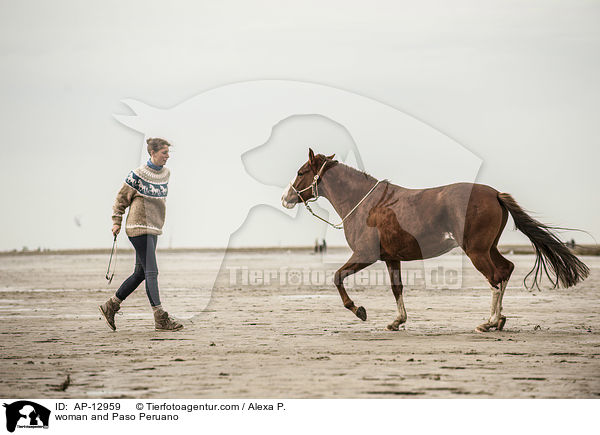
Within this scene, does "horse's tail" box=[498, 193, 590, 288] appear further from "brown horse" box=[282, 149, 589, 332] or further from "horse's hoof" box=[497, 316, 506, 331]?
"horse's hoof" box=[497, 316, 506, 331]

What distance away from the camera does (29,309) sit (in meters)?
12.9

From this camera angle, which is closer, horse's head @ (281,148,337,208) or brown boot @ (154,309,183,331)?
brown boot @ (154,309,183,331)

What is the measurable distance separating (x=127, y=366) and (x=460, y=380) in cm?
311

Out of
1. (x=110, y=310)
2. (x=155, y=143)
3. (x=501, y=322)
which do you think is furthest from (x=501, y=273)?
(x=110, y=310)

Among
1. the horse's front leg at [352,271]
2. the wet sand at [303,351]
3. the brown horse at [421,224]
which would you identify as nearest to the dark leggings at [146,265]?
the wet sand at [303,351]

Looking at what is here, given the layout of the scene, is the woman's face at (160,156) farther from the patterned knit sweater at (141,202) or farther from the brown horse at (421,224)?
the brown horse at (421,224)

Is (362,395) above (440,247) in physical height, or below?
below

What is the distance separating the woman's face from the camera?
9.52 m

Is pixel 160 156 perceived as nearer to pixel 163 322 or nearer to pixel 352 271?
pixel 163 322

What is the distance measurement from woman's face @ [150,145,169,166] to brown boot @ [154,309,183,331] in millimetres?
1877

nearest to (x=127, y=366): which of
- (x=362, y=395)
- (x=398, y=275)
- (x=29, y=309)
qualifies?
(x=362, y=395)
